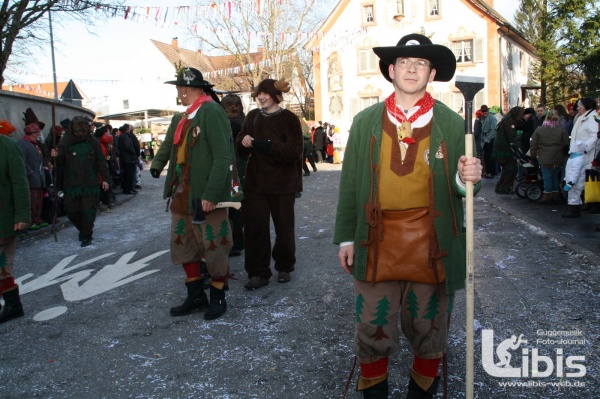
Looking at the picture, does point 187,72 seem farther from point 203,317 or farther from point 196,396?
point 196,396

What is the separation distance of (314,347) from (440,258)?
4.93 ft

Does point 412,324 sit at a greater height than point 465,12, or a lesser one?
lesser

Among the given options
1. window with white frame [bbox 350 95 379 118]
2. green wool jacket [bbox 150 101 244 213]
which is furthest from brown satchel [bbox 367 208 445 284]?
window with white frame [bbox 350 95 379 118]

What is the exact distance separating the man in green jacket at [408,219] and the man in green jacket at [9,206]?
124 inches

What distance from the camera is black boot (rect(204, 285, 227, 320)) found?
4.67 metres

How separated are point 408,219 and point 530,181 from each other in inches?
375

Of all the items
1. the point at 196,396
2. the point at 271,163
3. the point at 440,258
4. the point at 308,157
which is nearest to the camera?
the point at 440,258

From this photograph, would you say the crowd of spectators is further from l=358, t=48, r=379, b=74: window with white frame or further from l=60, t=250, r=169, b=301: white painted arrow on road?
l=358, t=48, r=379, b=74: window with white frame

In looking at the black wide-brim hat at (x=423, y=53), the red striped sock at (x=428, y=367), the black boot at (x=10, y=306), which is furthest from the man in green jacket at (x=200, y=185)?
the red striped sock at (x=428, y=367)

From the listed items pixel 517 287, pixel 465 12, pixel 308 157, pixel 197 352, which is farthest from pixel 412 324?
Answer: pixel 465 12

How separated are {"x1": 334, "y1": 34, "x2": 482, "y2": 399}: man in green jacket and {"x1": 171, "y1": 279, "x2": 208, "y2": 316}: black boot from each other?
2.22 meters

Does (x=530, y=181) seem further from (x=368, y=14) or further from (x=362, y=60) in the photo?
(x=368, y=14)

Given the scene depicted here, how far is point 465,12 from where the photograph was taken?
3328 cm

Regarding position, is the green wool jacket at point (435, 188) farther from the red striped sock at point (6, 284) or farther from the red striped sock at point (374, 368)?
the red striped sock at point (6, 284)
